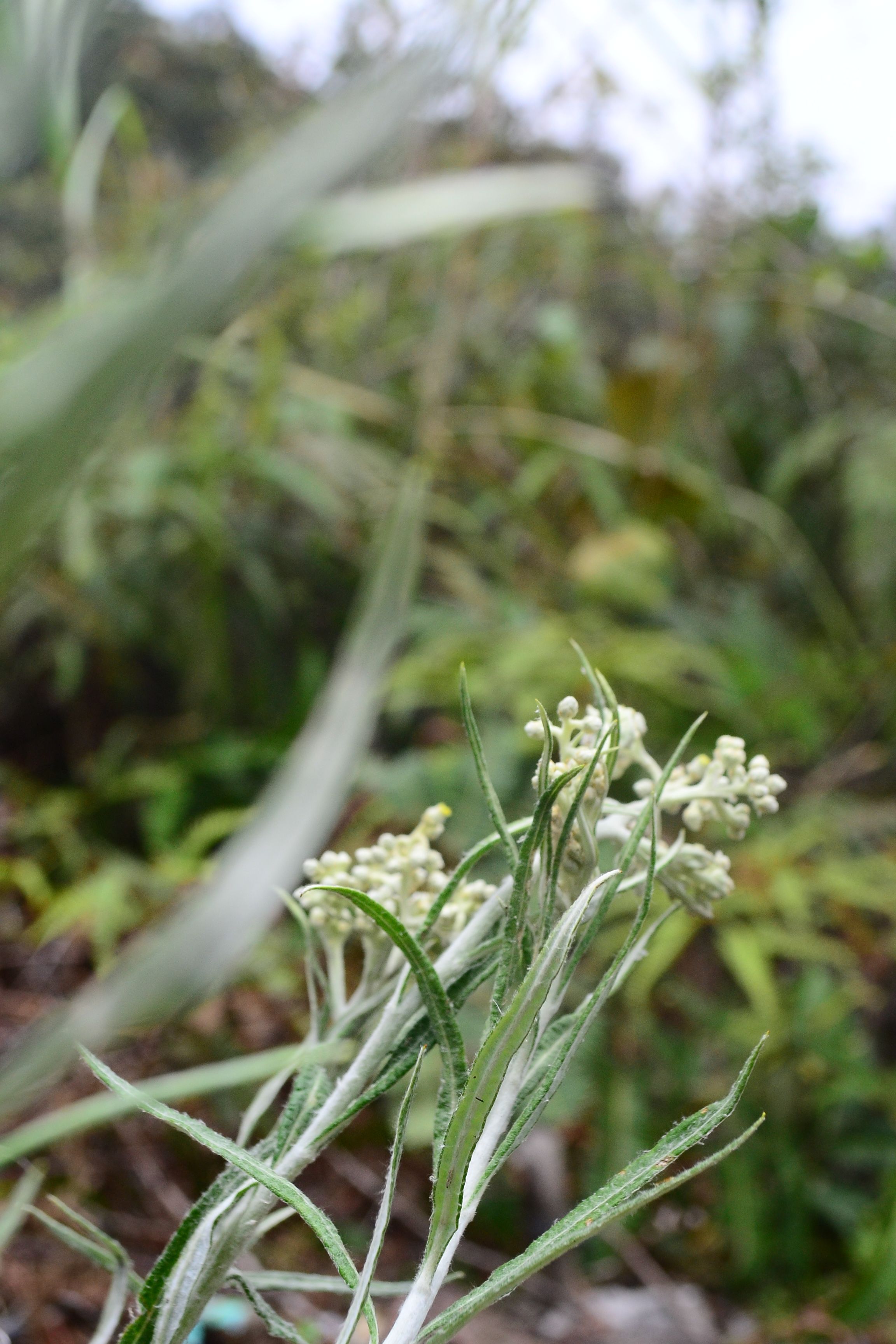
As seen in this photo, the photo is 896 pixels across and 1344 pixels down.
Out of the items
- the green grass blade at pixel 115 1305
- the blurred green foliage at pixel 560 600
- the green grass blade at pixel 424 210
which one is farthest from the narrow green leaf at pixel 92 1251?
the blurred green foliage at pixel 560 600

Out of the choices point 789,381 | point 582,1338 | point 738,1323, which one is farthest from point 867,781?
point 789,381

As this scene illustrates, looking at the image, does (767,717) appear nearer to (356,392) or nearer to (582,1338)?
(582,1338)

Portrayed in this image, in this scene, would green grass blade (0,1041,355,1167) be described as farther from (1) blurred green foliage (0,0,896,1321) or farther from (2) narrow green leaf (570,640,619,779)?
(1) blurred green foliage (0,0,896,1321)

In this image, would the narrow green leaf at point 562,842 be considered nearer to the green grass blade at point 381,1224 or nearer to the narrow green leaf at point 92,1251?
the green grass blade at point 381,1224

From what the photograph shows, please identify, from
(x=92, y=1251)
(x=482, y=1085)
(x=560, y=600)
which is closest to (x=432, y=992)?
(x=482, y=1085)

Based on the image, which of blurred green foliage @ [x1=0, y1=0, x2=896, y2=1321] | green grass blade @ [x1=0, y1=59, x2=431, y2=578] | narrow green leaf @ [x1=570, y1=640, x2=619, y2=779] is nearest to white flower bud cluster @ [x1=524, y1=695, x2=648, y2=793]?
narrow green leaf @ [x1=570, y1=640, x2=619, y2=779]

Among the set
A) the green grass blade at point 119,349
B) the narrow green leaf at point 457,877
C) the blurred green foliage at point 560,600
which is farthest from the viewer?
the blurred green foliage at point 560,600

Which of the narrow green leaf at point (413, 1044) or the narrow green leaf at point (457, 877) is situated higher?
the narrow green leaf at point (457, 877)
